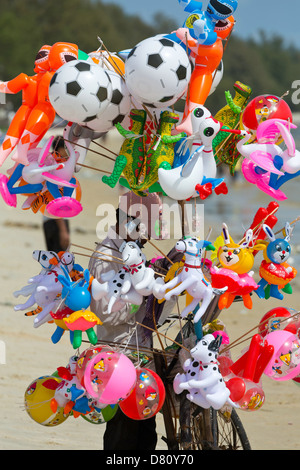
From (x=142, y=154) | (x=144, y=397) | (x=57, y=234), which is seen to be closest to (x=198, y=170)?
(x=142, y=154)

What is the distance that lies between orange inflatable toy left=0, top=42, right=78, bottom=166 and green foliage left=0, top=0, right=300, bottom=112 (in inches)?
756

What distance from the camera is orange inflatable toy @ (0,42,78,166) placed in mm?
3607

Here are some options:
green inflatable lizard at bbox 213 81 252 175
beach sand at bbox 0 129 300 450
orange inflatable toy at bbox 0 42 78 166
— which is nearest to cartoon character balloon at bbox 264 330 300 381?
green inflatable lizard at bbox 213 81 252 175

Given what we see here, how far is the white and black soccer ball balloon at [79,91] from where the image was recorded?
3.40 meters

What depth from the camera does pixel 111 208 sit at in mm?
4023

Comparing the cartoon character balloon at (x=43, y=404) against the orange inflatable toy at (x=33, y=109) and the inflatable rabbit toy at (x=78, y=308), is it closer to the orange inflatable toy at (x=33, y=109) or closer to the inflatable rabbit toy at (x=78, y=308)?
the inflatable rabbit toy at (x=78, y=308)

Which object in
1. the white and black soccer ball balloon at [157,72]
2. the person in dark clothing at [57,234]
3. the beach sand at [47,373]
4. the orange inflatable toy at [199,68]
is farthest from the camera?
the person in dark clothing at [57,234]

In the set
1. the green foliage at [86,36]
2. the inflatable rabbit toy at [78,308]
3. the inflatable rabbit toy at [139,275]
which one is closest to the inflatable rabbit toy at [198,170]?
the inflatable rabbit toy at [139,275]

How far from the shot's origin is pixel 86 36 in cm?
7162

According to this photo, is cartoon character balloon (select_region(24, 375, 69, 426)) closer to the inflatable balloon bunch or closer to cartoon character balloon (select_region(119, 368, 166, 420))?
the inflatable balloon bunch

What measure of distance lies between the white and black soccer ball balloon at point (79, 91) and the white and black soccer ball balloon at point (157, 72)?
13 centimetres

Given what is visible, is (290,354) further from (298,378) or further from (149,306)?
(149,306)

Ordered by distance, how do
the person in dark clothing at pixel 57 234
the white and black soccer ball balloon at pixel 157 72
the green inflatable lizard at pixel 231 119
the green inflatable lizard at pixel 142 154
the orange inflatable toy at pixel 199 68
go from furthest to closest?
the person in dark clothing at pixel 57 234
the green inflatable lizard at pixel 231 119
the orange inflatable toy at pixel 199 68
the green inflatable lizard at pixel 142 154
the white and black soccer ball balloon at pixel 157 72

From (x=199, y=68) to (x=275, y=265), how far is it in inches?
39.4
